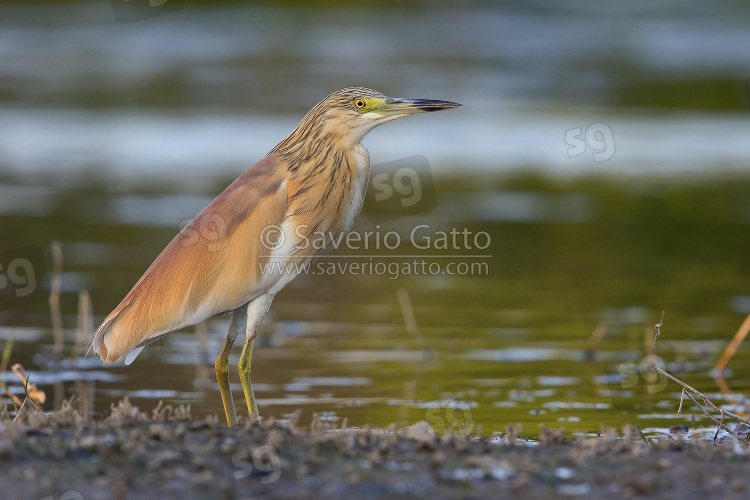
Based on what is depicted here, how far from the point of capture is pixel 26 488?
498cm

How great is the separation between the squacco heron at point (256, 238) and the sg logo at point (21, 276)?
4780 mm

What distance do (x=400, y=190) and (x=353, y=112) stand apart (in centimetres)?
1160

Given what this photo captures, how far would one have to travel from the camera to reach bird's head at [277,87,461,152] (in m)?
6.85

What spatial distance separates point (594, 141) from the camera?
23984mm

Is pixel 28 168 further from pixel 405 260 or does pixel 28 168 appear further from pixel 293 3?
pixel 293 3

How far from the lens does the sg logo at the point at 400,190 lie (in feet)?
53.3

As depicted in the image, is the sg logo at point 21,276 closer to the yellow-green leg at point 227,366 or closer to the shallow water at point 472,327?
the shallow water at point 472,327

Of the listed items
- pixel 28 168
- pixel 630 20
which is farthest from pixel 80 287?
pixel 630 20

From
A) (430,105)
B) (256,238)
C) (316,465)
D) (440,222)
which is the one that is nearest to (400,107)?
(430,105)

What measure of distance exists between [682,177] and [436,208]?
15.3 feet

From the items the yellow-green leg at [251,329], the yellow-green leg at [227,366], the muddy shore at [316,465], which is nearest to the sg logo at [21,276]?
the yellow-green leg at [227,366]

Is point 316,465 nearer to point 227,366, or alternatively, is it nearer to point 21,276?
point 227,366

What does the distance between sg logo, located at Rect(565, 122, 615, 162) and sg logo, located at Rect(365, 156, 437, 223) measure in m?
2.98

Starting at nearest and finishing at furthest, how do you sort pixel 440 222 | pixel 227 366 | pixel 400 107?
1. pixel 227 366
2. pixel 400 107
3. pixel 440 222
